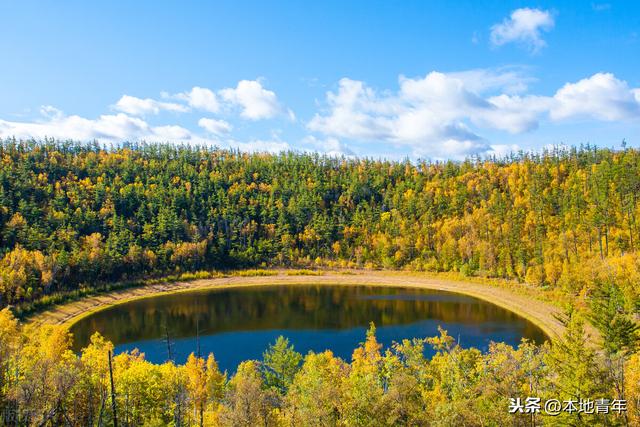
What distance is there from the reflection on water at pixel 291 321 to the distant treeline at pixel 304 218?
19.7m

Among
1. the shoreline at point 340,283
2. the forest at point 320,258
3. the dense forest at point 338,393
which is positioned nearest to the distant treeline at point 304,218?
the forest at point 320,258

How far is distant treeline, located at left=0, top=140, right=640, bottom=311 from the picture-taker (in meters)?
107

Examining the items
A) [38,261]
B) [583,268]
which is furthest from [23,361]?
[583,268]

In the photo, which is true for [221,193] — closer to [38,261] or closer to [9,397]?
[38,261]

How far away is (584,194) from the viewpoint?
416ft

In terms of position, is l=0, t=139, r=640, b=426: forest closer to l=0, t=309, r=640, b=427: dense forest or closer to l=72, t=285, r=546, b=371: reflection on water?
l=0, t=309, r=640, b=427: dense forest

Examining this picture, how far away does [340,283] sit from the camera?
128m

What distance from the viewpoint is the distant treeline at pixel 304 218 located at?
107188 millimetres

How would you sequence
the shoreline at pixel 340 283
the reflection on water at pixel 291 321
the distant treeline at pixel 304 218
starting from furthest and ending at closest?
the distant treeline at pixel 304 218
the shoreline at pixel 340 283
the reflection on water at pixel 291 321

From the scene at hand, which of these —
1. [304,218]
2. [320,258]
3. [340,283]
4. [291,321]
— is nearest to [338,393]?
[291,321]

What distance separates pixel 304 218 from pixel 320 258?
2187 centimetres

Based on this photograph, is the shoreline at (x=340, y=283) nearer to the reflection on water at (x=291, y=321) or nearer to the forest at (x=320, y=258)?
the reflection on water at (x=291, y=321)

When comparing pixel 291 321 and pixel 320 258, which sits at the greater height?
pixel 320 258

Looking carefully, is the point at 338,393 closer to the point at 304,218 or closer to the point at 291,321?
the point at 291,321
